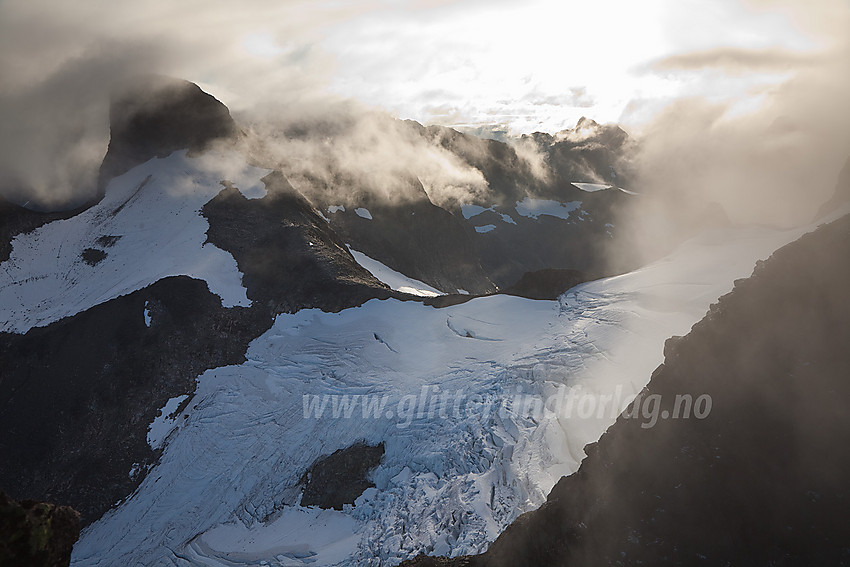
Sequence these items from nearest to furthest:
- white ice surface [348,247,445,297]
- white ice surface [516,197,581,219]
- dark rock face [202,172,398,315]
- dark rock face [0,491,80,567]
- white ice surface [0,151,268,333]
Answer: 1. dark rock face [0,491,80,567]
2. dark rock face [202,172,398,315]
3. white ice surface [0,151,268,333]
4. white ice surface [348,247,445,297]
5. white ice surface [516,197,581,219]

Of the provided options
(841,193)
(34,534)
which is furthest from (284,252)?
(841,193)

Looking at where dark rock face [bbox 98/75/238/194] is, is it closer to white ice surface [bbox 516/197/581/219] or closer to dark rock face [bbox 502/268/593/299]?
dark rock face [bbox 502/268/593/299]

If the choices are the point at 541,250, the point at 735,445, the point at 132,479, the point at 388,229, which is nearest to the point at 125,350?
the point at 132,479

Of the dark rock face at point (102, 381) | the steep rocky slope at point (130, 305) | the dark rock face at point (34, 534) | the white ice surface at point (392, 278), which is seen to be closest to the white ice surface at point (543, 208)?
the white ice surface at point (392, 278)

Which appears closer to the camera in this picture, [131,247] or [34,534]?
[34,534]

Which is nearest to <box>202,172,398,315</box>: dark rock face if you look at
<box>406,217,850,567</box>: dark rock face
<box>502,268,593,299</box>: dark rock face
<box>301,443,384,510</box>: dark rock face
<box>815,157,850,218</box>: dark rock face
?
<box>502,268,593,299</box>: dark rock face

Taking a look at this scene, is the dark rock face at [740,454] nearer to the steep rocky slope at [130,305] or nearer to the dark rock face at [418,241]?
the steep rocky slope at [130,305]

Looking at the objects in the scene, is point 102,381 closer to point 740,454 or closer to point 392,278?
point 392,278
